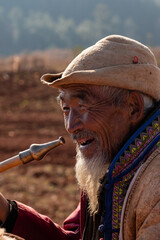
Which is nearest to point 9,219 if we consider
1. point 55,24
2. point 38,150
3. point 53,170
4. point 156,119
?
point 38,150

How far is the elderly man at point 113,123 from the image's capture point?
211 cm

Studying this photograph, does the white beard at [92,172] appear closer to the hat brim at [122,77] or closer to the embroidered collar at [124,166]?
the embroidered collar at [124,166]

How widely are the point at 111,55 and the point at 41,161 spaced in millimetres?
7102

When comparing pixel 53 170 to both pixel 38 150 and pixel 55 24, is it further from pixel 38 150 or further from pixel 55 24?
pixel 55 24

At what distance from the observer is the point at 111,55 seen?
2.21 metres

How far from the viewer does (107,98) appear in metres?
2.24

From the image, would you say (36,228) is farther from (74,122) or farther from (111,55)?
(111,55)

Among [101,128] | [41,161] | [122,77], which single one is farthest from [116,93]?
[41,161]

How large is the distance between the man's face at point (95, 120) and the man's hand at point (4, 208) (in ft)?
2.12

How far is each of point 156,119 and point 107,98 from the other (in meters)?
0.29

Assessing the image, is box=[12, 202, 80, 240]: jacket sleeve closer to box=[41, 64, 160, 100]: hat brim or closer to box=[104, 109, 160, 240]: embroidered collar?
box=[104, 109, 160, 240]: embroidered collar

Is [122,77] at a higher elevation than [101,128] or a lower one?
higher

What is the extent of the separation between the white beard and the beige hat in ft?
1.36

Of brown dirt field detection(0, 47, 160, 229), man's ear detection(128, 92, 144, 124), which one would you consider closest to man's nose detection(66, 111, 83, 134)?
man's ear detection(128, 92, 144, 124)
